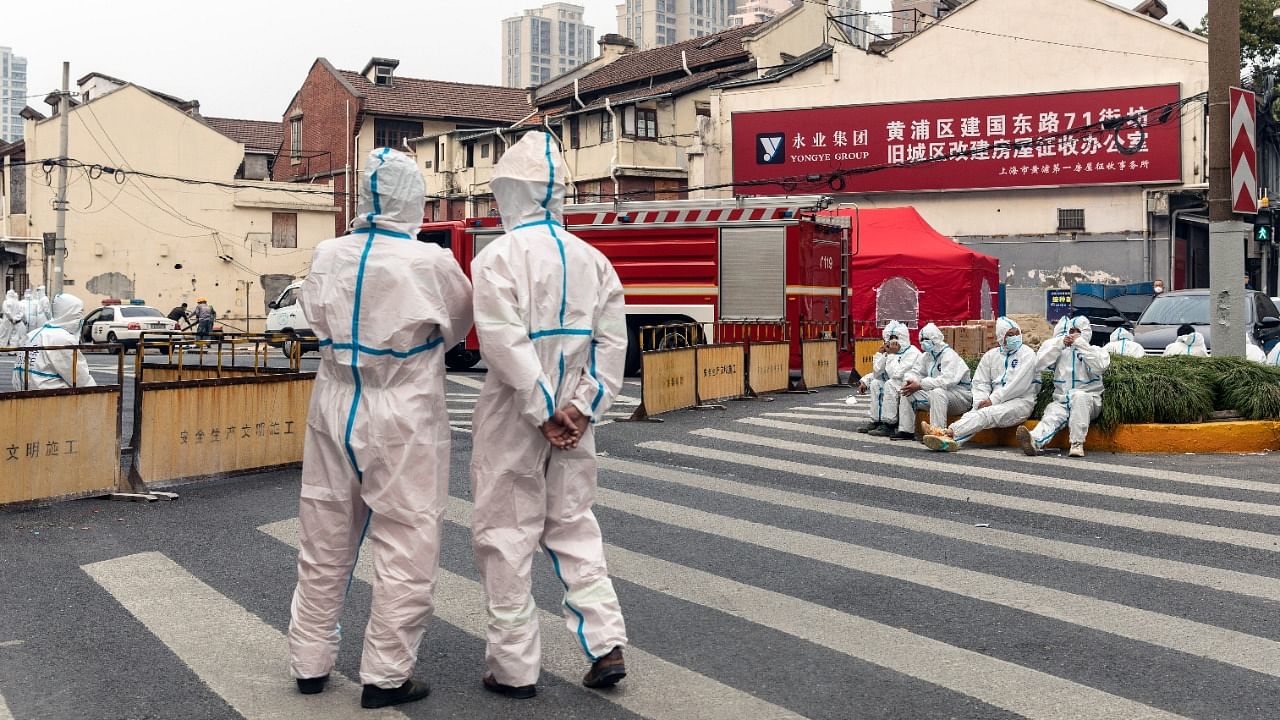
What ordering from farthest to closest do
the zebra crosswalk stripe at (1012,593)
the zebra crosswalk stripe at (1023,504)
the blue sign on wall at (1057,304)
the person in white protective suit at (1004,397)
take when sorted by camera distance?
the blue sign on wall at (1057,304)
the person in white protective suit at (1004,397)
the zebra crosswalk stripe at (1023,504)
the zebra crosswalk stripe at (1012,593)

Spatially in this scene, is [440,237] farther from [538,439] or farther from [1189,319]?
[538,439]

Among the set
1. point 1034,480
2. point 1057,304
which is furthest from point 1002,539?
point 1057,304

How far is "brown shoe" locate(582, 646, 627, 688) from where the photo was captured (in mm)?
4441

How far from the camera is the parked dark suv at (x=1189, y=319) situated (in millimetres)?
18703

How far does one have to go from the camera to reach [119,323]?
35.3 m

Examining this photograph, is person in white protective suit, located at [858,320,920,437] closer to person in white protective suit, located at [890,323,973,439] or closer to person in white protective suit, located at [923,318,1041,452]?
person in white protective suit, located at [890,323,973,439]

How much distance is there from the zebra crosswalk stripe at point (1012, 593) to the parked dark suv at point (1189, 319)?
12777 millimetres

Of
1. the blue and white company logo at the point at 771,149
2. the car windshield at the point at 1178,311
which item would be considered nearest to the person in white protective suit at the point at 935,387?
the car windshield at the point at 1178,311

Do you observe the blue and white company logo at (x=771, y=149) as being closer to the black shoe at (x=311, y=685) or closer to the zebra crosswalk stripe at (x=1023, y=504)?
the zebra crosswalk stripe at (x=1023, y=504)

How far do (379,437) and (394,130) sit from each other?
49623 mm

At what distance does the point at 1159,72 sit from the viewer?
3247 cm

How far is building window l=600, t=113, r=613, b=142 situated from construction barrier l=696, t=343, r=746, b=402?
24.9m

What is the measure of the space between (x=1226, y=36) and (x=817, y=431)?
5.48m

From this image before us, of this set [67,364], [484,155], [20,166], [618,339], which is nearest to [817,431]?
[67,364]
